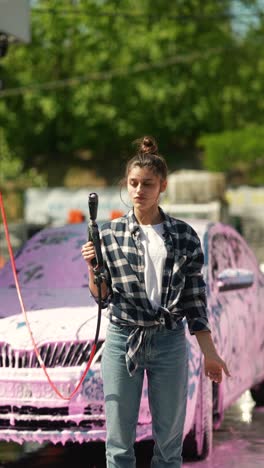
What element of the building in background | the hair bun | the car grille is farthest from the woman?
the building in background

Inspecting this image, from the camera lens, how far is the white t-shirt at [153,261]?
17.6 feet

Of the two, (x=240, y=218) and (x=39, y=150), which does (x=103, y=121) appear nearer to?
(x=39, y=150)

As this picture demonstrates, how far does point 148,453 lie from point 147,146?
287 cm

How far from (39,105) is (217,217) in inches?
1281

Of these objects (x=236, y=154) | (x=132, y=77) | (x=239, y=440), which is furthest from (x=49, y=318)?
(x=132, y=77)

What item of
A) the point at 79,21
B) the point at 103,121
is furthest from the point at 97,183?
the point at 79,21

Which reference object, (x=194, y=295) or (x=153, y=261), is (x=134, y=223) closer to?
(x=153, y=261)

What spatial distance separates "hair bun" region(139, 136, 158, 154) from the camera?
5.57 meters

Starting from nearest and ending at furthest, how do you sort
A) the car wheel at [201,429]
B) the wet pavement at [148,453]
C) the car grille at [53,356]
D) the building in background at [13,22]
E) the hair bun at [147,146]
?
the hair bun at [147,146]
the car grille at [53,356]
the car wheel at [201,429]
the wet pavement at [148,453]
the building in background at [13,22]

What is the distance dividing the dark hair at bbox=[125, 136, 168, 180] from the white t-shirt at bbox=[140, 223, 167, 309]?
10.4 inches

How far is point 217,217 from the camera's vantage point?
1062 inches

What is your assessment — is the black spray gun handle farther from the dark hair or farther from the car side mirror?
the car side mirror

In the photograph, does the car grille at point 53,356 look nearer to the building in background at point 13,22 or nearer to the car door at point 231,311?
the car door at point 231,311

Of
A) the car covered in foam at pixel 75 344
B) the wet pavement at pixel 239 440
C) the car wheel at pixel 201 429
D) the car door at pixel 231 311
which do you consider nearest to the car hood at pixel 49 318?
the car covered in foam at pixel 75 344
